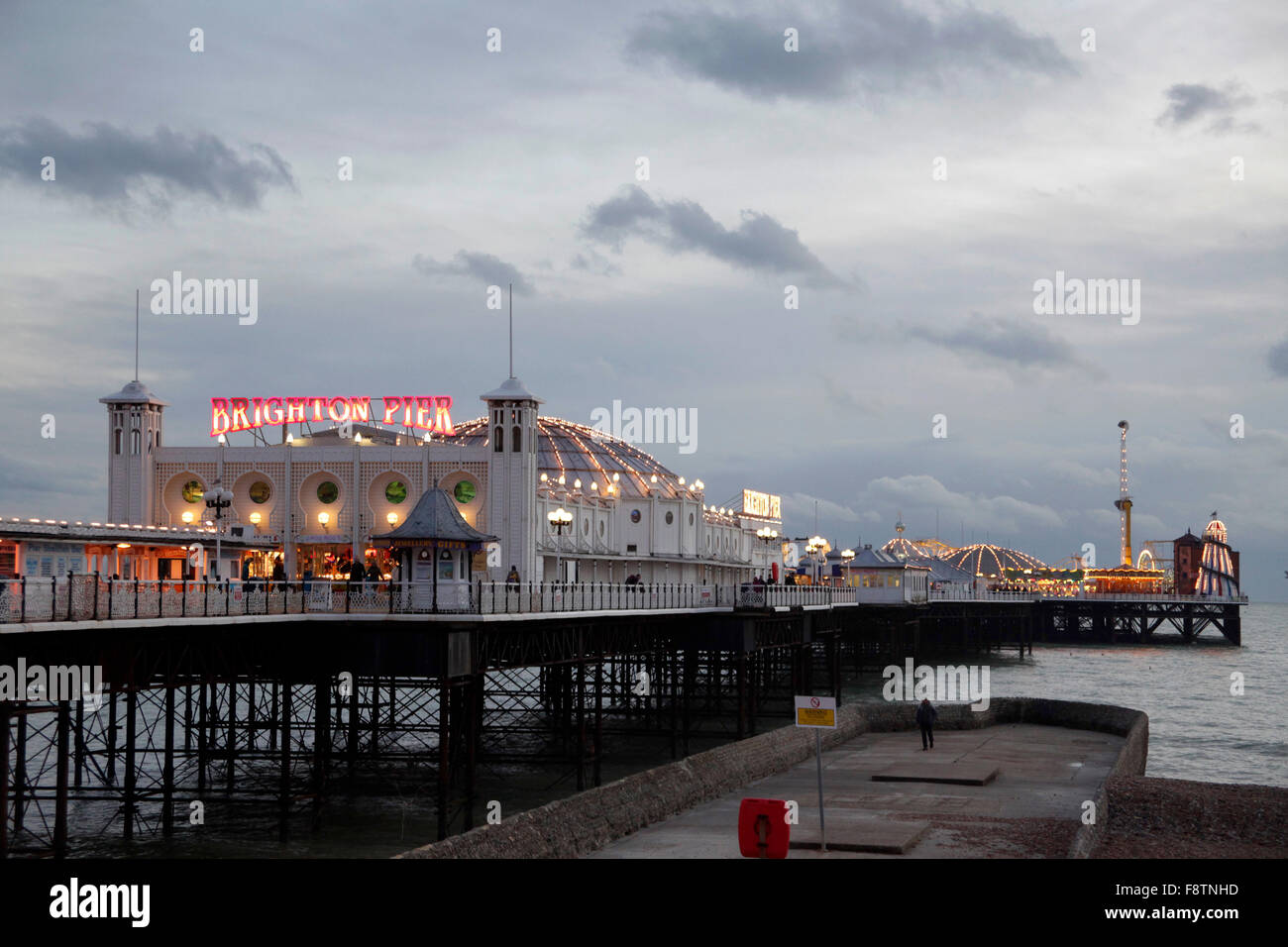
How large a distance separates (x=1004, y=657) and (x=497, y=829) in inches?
Answer: 4949

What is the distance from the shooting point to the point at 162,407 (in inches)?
2692

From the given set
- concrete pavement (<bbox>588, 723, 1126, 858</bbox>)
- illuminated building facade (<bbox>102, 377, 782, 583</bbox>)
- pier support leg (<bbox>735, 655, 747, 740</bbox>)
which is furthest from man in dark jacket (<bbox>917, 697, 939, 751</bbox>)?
illuminated building facade (<bbox>102, 377, 782, 583</bbox>)

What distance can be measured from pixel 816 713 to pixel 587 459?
67485 millimetres

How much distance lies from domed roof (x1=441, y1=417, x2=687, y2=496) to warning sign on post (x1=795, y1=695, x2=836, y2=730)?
58208 millimetres

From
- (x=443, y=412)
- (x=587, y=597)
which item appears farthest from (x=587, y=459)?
(x=587, y=597)

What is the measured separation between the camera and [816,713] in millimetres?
33375

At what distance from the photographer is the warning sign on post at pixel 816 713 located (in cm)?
3297

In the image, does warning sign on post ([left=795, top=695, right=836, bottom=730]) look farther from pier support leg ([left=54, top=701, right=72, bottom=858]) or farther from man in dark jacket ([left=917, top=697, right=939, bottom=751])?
man in dark jacket ([left=917, top=697, right=939, bottom=751])

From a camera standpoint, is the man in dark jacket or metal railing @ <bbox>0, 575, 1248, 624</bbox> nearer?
metal railing @ <bbox>0, 575, 1248, 624</bbox>

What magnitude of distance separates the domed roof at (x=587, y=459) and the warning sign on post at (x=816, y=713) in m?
58.2

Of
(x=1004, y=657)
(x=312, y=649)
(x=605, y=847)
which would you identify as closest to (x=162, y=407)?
(x=312, y=649)

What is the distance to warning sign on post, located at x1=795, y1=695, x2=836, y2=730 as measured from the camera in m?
33.0
